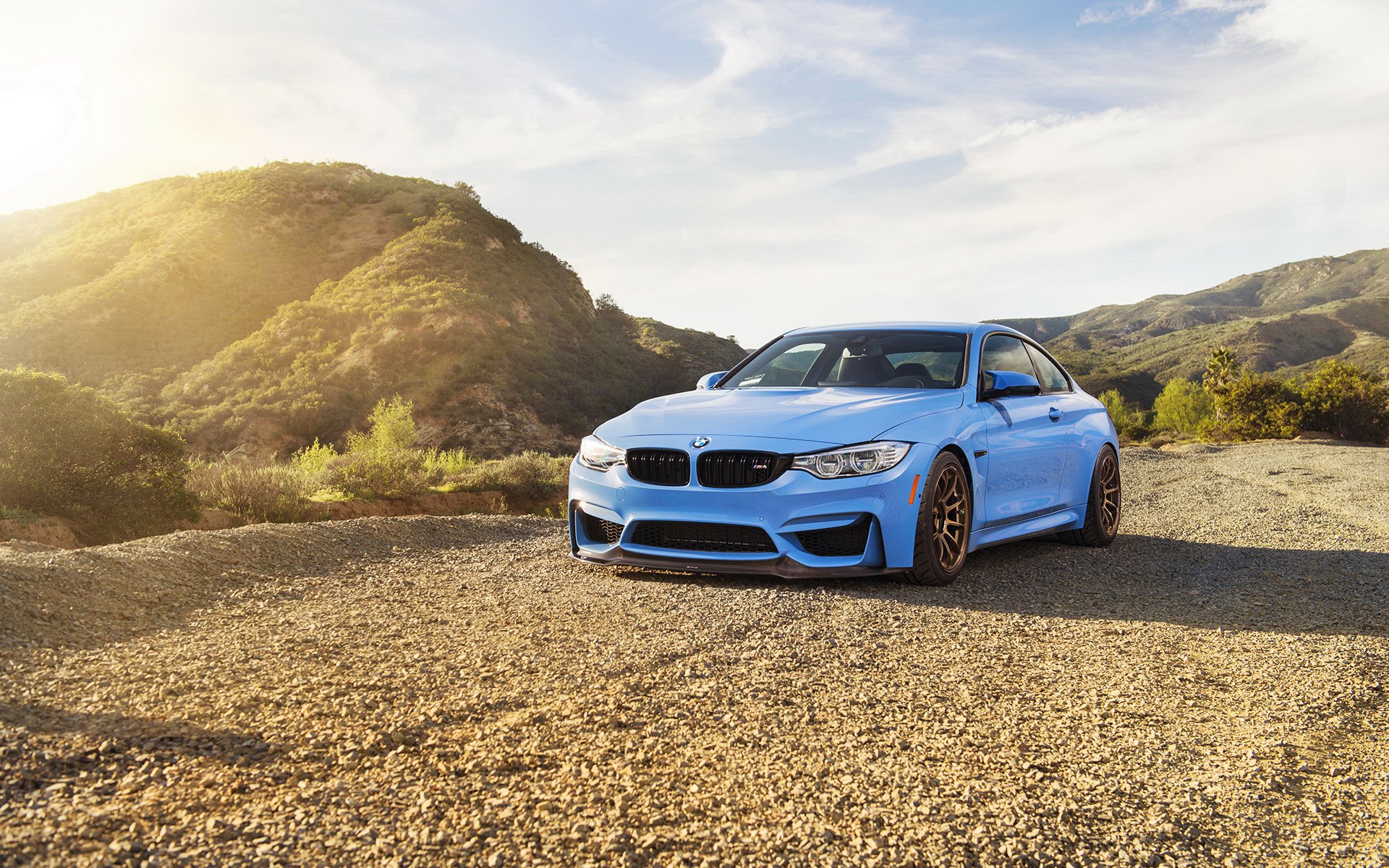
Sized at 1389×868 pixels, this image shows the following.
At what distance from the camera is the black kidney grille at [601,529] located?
19.1ft

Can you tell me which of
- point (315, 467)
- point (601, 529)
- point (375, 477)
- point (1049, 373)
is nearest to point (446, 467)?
point (315, 467)

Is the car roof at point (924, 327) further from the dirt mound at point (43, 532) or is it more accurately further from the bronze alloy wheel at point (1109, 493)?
the dirt mound at point (43, 532)

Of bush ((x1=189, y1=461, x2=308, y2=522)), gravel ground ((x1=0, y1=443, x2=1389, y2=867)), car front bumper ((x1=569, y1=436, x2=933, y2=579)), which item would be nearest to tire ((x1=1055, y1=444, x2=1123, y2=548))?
gravel ground ((x1=0, y1=443, x2=1389, y2=867))

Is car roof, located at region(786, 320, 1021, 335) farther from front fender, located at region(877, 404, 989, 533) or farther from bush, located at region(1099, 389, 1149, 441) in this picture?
bush, located at region(1099, 389, 1149, 441)

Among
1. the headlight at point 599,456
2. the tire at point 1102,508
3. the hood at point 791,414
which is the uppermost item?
the hood at point 791,414

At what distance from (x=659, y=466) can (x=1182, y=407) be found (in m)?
75.9

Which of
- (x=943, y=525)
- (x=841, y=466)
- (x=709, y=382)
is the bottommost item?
(x=943, y=525)

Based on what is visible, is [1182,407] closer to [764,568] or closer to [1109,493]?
[1109,493]

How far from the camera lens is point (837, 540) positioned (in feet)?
17.4

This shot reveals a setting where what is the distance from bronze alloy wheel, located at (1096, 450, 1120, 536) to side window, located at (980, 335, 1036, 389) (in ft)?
3.58

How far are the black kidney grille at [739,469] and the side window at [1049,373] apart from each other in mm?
3153

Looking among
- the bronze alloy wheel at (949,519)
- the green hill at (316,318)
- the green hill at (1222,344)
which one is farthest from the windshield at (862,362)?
the green hill at (1222,344)

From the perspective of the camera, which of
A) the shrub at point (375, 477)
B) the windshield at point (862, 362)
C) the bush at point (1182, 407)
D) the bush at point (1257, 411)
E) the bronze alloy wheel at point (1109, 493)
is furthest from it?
the bush at point (1182, 407)

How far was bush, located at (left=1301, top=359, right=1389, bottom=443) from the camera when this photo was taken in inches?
1270
